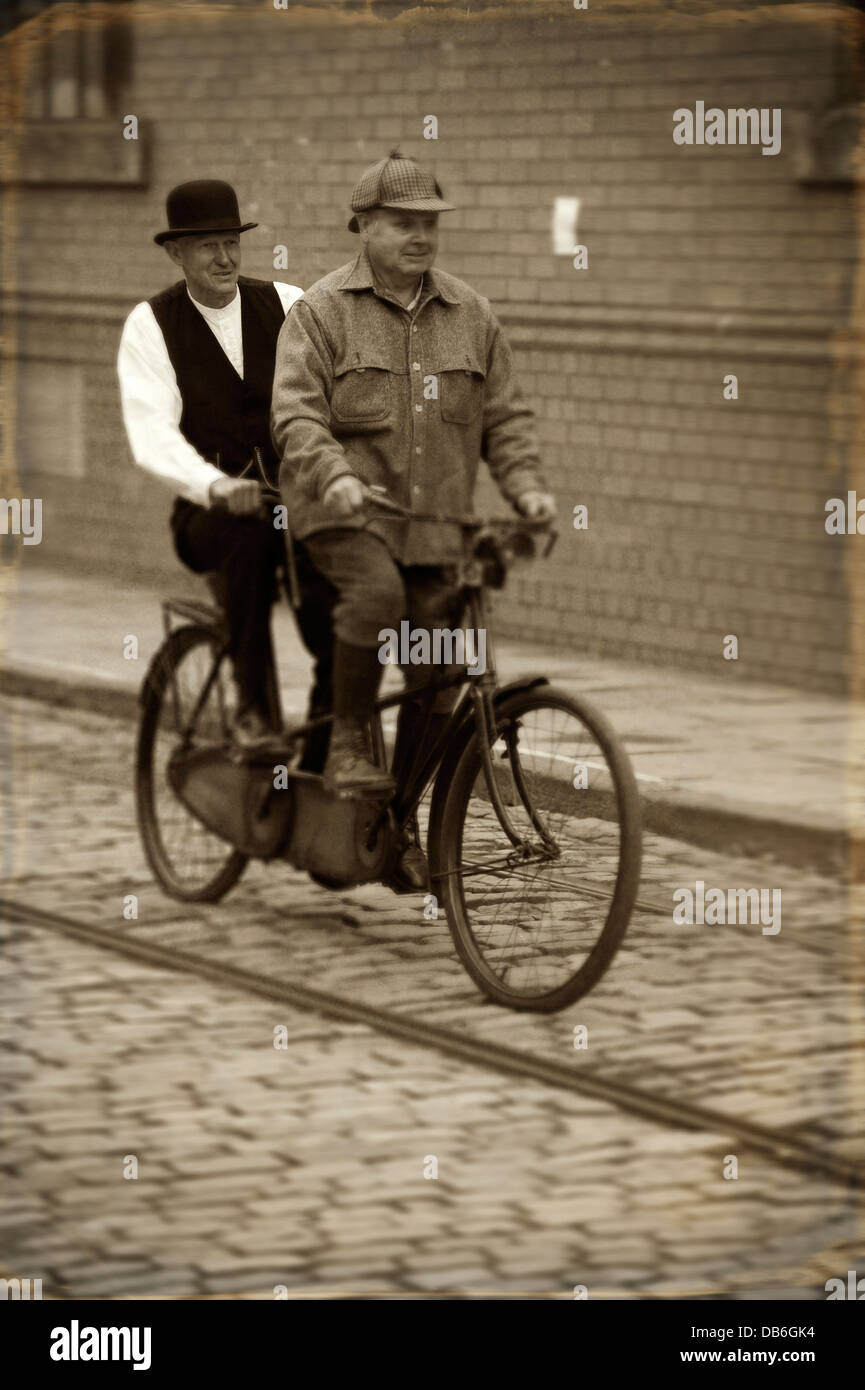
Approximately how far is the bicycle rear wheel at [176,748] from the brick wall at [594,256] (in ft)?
1.47

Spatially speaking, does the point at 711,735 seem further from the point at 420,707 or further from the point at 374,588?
the point at 374,588

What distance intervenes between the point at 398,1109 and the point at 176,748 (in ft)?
6.01

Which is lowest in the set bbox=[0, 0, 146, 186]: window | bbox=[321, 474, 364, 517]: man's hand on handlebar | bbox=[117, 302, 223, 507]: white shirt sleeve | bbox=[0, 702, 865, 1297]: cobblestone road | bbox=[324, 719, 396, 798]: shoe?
bbox=[0, 702, 865, 1297]: cobblestone road

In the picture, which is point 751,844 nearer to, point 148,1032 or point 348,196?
point 148,1032

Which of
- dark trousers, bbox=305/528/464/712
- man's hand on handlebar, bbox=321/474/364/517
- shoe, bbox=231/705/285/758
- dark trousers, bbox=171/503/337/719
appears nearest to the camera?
man's hand on handlebar, bbox=321/474/364/517

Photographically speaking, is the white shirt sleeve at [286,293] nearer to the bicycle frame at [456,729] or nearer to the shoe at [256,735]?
the bicycle frame at [456,729]

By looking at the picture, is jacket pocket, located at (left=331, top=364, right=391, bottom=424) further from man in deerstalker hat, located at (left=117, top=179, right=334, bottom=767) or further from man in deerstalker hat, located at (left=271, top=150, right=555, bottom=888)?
man in deerstalker hat, located at (left=117, top=179, right=334, bottom=767)

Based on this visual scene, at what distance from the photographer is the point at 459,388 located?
3.82 metres

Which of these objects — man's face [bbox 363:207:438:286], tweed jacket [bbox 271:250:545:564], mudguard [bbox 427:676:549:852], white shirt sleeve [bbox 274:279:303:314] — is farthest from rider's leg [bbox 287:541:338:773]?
white shirt sleeve [bbox 274:279:303:314]

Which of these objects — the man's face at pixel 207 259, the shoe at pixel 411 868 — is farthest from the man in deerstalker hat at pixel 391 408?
the shoe at pixel 411 868

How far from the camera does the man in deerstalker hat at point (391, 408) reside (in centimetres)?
338

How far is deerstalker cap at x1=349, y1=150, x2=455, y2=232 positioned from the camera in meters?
3.31

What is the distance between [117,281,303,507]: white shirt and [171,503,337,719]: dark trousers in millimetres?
936

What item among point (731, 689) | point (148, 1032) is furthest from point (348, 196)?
point (731, 689)
